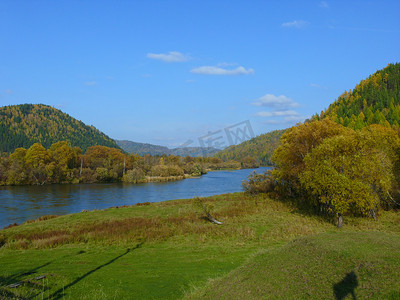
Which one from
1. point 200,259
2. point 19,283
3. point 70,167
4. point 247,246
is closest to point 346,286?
point 200,259

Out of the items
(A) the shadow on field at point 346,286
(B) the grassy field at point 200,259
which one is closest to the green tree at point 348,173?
(B) the grassy field at point 200,259

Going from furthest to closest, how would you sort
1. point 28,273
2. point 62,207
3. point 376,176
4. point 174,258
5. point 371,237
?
point 62,207, point 376,176, point 174,258, point 28,273, point 371,237

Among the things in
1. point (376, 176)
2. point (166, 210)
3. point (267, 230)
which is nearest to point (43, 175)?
point (166, 210)

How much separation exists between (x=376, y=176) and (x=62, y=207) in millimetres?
43004

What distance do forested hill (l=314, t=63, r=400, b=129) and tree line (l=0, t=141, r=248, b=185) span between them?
250 ft

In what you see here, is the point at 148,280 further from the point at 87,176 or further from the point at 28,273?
the point at 87,176

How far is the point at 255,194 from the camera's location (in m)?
46.1

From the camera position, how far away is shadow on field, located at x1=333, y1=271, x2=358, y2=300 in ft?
25.5

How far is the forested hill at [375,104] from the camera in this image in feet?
354

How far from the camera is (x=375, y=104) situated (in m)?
136

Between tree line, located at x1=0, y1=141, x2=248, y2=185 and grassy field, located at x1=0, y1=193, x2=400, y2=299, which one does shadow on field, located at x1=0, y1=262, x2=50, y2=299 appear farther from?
tree line, located at x1=0, y1=141, x2=248, y2=185

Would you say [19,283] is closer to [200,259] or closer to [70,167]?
[200,259]

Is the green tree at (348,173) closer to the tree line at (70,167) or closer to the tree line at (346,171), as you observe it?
the tree line at (346,171)

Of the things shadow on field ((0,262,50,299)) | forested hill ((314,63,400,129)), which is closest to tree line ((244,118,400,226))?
shadow on field ((0,262,50,299))
